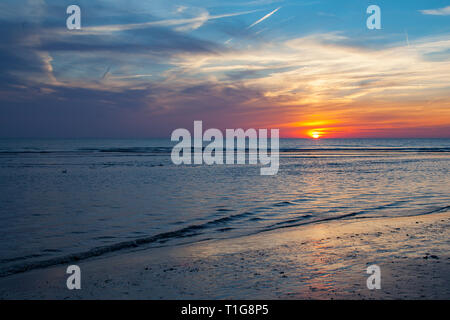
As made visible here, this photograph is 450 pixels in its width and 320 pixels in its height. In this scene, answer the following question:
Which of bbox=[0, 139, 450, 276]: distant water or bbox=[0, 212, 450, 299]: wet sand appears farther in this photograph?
bbox=[0, 139, 450, 276]: distant water

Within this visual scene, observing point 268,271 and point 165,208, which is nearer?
point 268,271

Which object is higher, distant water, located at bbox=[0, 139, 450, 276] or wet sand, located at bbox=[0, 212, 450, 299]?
distant water, located at bbox=[0, 139, 450, 276]

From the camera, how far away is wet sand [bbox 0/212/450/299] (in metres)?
6.49

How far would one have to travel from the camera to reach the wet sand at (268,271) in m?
6.49

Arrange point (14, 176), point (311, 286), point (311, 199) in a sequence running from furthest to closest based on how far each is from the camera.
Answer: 1. point (14, 176)
2. point (311, 199)
3. point (311, 286)

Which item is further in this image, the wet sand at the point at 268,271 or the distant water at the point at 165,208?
the distant water at the point at 165,208

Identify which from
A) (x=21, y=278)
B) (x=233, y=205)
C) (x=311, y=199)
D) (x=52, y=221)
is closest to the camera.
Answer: (x=21, y=278)

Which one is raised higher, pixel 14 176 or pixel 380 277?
pixel 14 176

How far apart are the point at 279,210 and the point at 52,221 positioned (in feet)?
29.9

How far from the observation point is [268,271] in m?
7.61

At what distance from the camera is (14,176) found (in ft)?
90.8

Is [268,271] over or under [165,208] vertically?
under

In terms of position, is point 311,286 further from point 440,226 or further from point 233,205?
point 233,205
